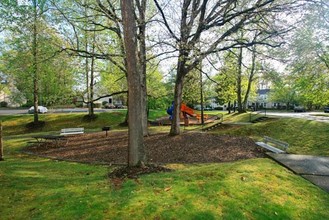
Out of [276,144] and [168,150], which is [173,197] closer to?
[168,150]

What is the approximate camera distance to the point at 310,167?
7.14m

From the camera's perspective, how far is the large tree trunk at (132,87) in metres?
5.98

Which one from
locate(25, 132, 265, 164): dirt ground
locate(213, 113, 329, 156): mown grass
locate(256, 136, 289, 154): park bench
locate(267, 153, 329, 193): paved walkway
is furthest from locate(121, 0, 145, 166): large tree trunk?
locate(213, 113, 329, 156): mown grass

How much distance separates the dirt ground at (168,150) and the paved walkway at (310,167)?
1.82 metres

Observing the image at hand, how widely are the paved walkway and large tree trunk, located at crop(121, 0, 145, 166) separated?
4.43m

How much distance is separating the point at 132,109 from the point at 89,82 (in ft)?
67.3

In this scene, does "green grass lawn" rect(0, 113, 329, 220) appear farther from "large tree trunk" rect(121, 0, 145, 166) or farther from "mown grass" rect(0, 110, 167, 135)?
"mown grass" rect(0, 110, 167, 135)

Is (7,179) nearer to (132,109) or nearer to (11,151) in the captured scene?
(132,109)

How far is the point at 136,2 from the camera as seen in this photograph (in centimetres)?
1355

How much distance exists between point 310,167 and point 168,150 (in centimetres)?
584

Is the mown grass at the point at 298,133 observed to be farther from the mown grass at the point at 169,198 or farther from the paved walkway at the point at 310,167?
the mown grass at the point at 169,198

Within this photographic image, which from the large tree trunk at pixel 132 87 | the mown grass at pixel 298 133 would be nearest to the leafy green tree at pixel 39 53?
the large tree trunk at pixel 132 87

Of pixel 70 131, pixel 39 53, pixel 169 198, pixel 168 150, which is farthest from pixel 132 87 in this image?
pixel 70 131

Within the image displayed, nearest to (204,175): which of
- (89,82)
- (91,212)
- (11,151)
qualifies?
(91,212)
